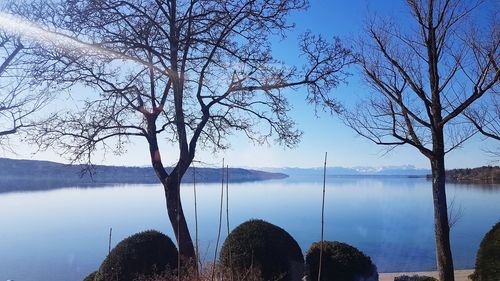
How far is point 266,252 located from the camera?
984cm

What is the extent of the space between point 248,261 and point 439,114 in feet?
16.6

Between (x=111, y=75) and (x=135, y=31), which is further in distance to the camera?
(x=111, y=75)

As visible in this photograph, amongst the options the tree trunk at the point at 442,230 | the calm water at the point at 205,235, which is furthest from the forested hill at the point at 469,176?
the tree trunk at the point at 442,230

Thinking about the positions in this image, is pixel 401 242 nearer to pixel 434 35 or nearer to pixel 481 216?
pixel 481 216

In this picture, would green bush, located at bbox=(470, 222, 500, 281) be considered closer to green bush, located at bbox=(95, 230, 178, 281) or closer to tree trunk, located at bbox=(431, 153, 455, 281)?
tree trunk, located at bbox=(431, 153, 455, 281)

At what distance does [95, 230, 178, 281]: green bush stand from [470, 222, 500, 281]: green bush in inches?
228

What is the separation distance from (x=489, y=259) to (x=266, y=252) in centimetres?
416

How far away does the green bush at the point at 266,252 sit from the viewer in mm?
9727

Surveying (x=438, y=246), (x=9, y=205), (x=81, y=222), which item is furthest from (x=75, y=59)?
(x=9, y=205)

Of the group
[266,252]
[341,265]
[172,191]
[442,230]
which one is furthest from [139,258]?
[442,230]

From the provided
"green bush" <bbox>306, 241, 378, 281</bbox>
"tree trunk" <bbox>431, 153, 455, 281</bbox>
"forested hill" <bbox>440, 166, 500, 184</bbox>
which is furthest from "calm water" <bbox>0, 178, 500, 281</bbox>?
"forested hill" <bbox>440, 166, 500, 184</bbox>

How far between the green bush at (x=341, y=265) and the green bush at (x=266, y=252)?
617 millimetres

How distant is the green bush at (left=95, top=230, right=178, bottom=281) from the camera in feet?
30.2

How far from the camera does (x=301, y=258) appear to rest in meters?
10.3
